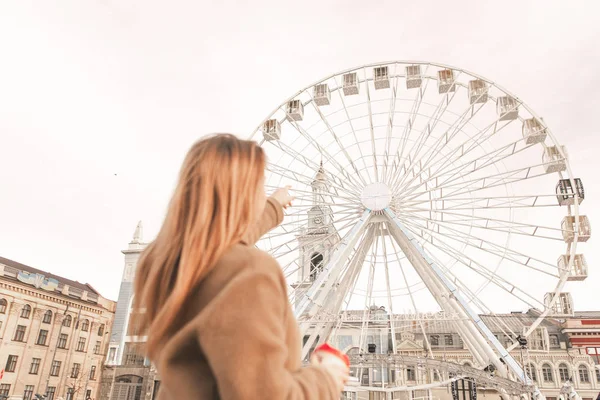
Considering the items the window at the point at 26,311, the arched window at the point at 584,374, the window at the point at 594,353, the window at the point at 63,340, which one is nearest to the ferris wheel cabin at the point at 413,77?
the arched window at the point at 584,374

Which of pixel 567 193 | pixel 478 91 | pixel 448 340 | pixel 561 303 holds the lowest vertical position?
pixel 561 303

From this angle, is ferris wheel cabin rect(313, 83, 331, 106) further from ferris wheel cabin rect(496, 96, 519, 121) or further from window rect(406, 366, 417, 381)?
window rect(406, 366, 417, 381)

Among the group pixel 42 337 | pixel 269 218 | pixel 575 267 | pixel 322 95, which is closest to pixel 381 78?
pixel 322 95

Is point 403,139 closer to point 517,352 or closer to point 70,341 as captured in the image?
point 517,352

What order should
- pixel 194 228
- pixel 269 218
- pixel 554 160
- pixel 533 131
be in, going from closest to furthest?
1. pixel 194 228
2. pixel 269 218
3. pixel 554 160
4. pixel 533 131

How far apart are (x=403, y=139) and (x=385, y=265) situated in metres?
5.41

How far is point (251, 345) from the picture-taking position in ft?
4.46

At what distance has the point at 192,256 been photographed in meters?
1.57

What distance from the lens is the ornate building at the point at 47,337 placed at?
38188mm

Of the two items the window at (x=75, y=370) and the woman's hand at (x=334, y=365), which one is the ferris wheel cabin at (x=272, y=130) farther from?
the window at (x=75, y=370)

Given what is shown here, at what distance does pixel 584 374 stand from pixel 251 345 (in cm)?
5240

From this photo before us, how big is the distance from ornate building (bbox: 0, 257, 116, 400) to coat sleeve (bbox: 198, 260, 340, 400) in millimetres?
42624

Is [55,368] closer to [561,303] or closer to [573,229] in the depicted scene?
[561,303]

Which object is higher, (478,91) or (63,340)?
(478,91)
